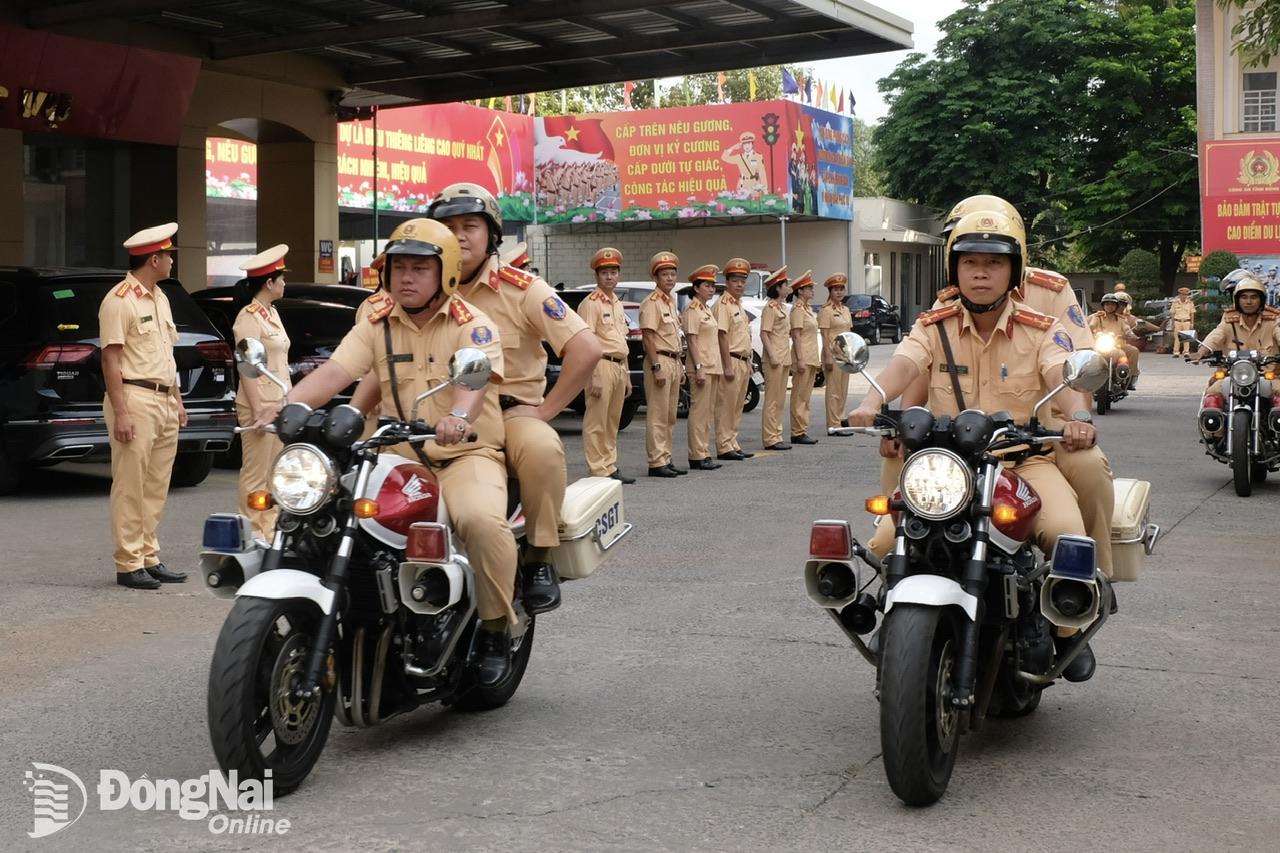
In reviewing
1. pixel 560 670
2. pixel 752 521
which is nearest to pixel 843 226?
pixel 752 521

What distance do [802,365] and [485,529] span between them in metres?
13.4

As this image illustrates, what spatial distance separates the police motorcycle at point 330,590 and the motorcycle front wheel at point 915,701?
1375 millimetres

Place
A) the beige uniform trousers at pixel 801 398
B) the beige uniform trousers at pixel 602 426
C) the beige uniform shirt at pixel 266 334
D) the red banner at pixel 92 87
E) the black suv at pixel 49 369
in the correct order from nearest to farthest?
1. the beige uniform shirt at pixel 266 334
2. the black suv at pixel 49 369
3. the beige uniform trousers at pixel 602 426
4. the red banner at pixel 92 87
5. the beige uniform trousers at pixel 801 398

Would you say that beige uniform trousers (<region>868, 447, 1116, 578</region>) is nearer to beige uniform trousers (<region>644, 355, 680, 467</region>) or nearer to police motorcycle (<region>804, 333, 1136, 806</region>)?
police motorcycle (<region>804, 333, 1136, 806</region>)

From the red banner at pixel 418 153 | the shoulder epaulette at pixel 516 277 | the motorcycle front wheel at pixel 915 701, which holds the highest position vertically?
the red banner at pixel 418 153

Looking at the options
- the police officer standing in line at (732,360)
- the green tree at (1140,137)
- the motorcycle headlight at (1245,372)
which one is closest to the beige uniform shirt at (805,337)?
the police officer standing in line at (732,360)

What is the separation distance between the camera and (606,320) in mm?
14547

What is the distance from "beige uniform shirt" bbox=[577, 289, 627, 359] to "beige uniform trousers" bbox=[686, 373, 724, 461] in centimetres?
121

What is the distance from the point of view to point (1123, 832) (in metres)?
4.62

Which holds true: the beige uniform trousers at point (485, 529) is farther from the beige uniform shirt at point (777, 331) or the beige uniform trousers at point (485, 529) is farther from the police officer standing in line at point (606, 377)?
the beige uniform shirt at point (777, 331)

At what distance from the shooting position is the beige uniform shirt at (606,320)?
14469mm

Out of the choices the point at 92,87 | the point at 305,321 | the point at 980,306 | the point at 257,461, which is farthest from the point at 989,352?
the point at 92,87

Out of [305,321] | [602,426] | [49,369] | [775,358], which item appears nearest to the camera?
[49,369]

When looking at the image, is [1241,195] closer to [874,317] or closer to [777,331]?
[874,317]
